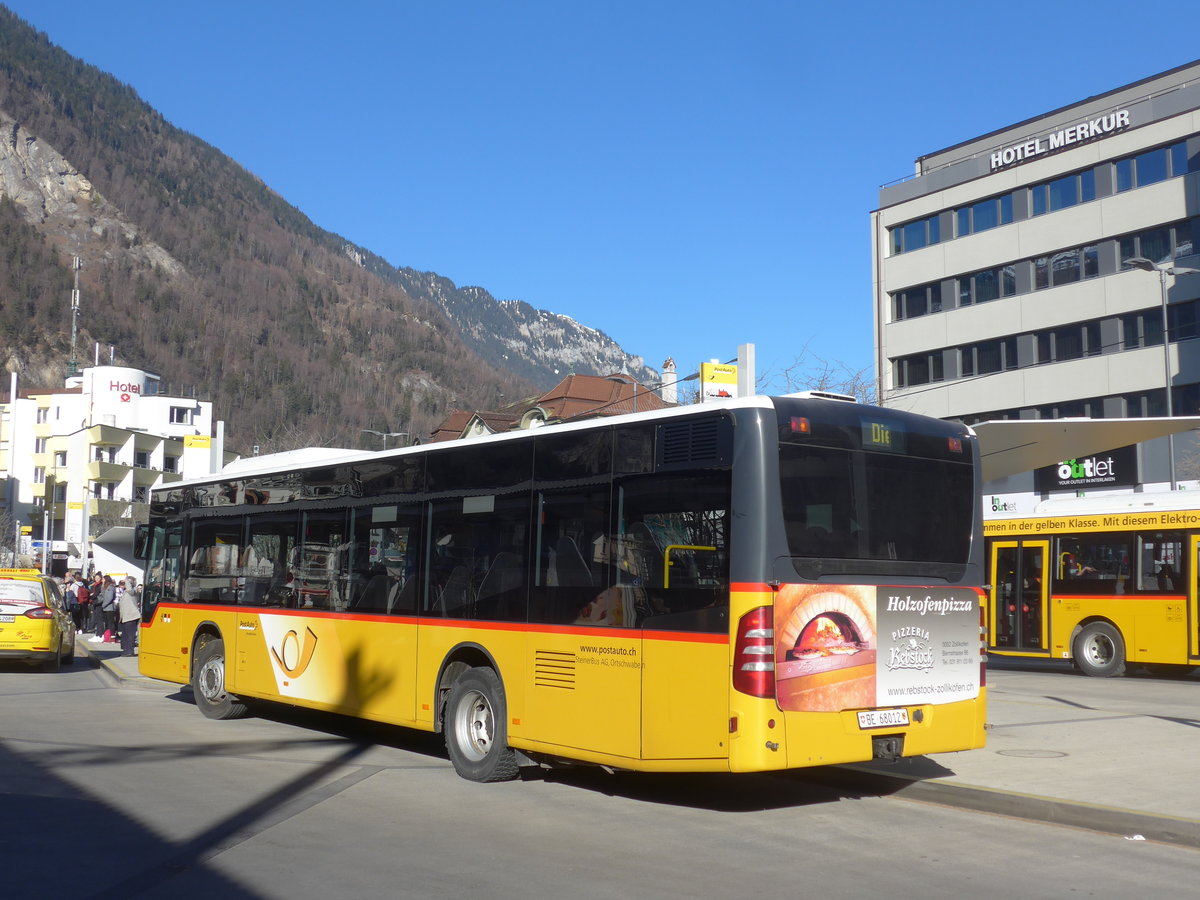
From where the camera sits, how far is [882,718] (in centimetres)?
898

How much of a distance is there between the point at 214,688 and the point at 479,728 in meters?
5.98

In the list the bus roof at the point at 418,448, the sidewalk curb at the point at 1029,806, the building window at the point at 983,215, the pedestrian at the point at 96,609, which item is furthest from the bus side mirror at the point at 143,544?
the building window at the point at 983,215

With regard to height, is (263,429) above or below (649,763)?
above

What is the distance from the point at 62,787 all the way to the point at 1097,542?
18349mm

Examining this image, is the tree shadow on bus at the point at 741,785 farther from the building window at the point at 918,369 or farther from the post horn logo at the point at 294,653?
the building window at the point at 918,369

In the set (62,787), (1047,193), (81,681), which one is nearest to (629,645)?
(62,787)

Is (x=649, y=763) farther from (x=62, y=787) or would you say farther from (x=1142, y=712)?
(x=1142, y=712)

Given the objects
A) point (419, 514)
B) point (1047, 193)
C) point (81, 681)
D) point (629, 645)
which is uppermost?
point (1047, 193)

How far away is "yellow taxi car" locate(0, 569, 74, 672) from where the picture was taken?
22.1 metres

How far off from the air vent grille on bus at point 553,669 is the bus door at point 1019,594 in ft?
52.5

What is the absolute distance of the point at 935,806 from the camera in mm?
9664

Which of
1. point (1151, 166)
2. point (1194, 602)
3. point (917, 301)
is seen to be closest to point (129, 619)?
point (1194, 602)

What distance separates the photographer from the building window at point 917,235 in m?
54.0

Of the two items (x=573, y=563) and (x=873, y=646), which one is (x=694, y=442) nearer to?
(x=573, y=563)
